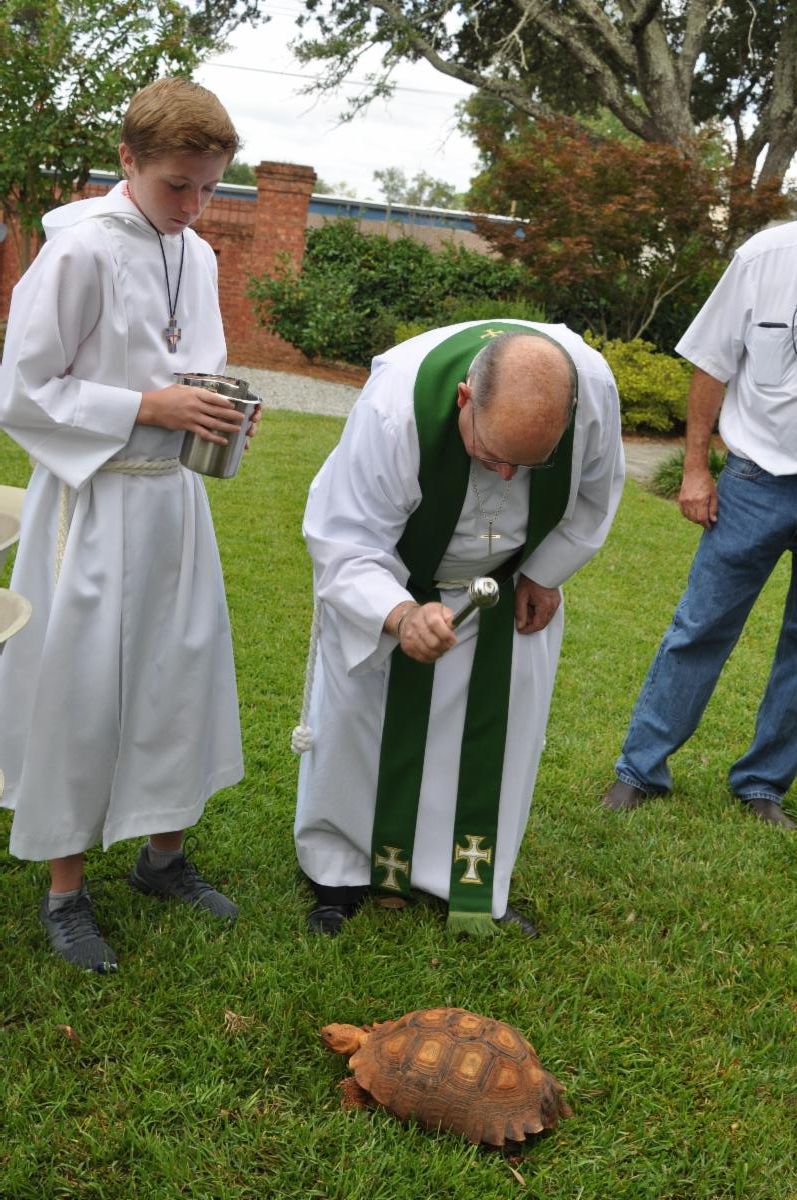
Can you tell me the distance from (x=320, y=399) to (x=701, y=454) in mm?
10936

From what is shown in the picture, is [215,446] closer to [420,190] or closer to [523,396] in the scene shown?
[523,396]

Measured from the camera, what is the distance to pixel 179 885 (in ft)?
10.9

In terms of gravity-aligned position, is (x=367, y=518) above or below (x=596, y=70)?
below

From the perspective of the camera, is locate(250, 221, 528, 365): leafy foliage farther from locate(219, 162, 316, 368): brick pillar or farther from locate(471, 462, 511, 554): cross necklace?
locate(471, 462, 511, 554): cross necklace

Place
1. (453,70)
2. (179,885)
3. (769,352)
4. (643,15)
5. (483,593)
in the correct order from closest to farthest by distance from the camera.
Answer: (483,593)
(179,885)
(769,352)
(643,15)
(453,70)

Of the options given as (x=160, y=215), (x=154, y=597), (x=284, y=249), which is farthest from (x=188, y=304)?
(x=284, y=249)

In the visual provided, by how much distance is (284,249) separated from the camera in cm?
1783

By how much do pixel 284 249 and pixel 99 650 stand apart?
16.1 metres

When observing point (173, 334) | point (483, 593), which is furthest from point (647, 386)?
point (483, 593)

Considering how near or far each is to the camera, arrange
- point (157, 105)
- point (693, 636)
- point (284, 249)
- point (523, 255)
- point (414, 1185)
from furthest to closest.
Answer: point (284, 249) → point (523, 255) → point (693, 636) → point (157, 105) → point (414, 1185)

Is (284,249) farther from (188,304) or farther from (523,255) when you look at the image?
(188,304)

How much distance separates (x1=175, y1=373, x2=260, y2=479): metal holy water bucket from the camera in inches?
109

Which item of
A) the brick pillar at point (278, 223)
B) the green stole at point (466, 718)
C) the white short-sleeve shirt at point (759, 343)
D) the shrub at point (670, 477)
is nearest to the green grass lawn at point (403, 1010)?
the green stole at point (466, 718)

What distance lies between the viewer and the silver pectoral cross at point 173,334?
284 centimetres
